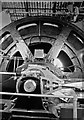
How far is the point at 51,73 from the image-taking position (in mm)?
2553

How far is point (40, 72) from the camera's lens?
256 cm

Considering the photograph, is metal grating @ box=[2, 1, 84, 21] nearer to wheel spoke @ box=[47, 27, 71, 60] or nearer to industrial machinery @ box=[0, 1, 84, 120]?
industrial machinery @ box=[0, 1, 84, 120]

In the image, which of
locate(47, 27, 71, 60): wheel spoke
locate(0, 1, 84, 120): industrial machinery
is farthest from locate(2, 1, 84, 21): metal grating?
locate(47, 27, 71, 60): wheel spoke

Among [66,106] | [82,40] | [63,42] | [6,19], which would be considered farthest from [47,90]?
[6,19]

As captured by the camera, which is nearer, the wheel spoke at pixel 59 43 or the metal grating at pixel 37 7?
the wheel spoke at pixel 59 43

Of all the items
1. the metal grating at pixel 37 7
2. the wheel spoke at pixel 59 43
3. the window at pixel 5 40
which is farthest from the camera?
the metal grating at pixel 37 7

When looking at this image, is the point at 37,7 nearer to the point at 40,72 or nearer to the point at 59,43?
the point at 59,43

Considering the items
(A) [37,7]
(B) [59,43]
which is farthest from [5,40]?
(A) [37,7]

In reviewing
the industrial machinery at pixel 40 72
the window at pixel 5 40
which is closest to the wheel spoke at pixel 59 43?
the industrial machinery at pixel 40 72

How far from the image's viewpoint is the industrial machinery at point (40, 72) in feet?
7.86

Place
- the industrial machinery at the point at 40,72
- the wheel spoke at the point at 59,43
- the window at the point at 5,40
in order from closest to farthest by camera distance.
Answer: the industrial machinery at the point at 40,72, the wheel spoke at the point at 59,43, the window at the point at 5,40

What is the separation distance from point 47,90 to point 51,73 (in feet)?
0.80

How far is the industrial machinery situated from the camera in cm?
239

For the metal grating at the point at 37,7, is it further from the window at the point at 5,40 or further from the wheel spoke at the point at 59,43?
the wheel spoke at the point at 59,43
